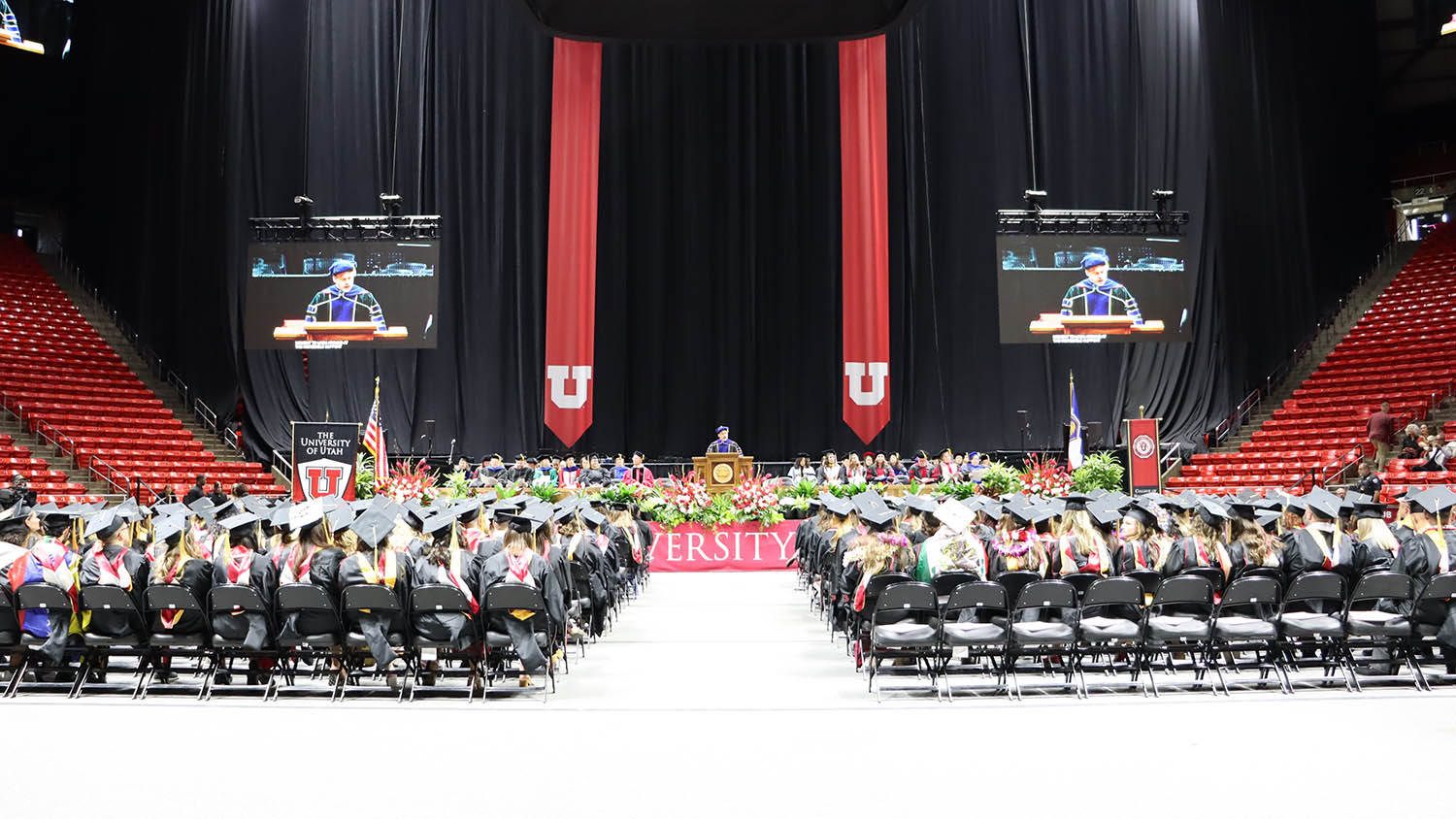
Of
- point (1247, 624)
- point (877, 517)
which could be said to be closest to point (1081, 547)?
point (1247, 624)

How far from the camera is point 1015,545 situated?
28.2 feet

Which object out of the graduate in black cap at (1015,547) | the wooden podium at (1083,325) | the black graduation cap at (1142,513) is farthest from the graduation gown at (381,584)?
the wooden podium at (1083,325)

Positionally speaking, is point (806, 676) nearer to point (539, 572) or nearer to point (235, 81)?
point (539, 572)

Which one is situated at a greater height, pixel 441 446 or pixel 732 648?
pixel 441 446

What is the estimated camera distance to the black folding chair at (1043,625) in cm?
717

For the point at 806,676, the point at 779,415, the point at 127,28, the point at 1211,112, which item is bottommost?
the point at 806,676

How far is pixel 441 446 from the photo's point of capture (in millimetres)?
23984

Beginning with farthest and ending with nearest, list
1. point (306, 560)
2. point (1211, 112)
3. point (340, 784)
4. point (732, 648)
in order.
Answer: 1. point (1211, 112)
2. point (732, 648)
3. point (306, 560)
4. point (340, 784)

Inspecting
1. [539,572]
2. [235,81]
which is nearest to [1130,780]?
[539,572]

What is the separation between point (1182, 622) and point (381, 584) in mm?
5269

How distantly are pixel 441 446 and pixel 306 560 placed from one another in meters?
16.7

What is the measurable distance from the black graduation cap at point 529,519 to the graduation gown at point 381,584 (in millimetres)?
814

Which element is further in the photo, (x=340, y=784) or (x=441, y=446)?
(x=441, y=446)

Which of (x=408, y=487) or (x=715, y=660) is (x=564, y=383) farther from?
(x=715, y=660)
